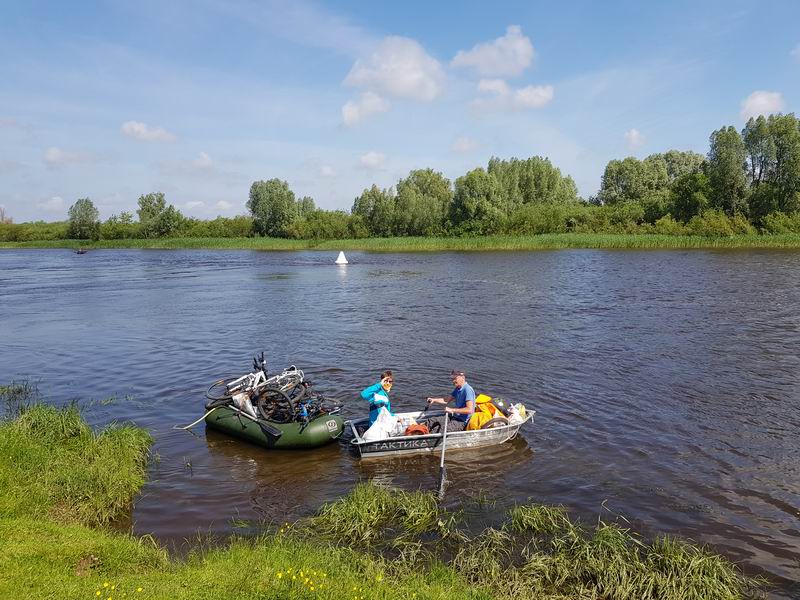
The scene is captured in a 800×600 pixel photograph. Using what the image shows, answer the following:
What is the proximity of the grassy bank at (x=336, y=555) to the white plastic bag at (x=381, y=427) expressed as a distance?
1804mm

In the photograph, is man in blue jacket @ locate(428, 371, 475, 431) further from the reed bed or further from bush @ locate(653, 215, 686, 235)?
bush @ locate(653, 215, 686, 235)

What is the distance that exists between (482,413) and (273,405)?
433 cm

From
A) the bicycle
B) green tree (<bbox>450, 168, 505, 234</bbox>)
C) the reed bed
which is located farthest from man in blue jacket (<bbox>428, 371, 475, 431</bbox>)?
green tree (<bbox>450, 168, 505, 234</bbox>)

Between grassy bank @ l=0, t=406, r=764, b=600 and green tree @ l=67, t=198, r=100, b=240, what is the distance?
114m

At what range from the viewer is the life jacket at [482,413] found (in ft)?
37.4

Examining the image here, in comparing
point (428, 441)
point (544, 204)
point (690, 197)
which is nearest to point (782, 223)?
point (690, 197)

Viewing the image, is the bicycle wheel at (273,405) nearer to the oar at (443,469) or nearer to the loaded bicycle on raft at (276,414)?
the loaded bicycle on raft at (276,414)

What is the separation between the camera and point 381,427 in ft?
36.2

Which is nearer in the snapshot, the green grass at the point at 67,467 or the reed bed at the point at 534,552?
the reed bed at the point at 534,552

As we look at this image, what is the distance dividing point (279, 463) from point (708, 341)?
51.9 ft

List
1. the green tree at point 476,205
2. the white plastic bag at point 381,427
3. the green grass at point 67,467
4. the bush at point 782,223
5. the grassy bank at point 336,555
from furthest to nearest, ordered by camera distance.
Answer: the green tree at point 476,205 < the bush at point 782,223 < the white plastic bag at point 381,427 < the green grass at point 67,467 < the grassy bank at point 336,555

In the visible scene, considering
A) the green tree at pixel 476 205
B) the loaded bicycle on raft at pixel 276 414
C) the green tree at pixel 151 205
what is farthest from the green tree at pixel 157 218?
the loaded bicycle on raft at pixel 276 414

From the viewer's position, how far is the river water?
915 cm

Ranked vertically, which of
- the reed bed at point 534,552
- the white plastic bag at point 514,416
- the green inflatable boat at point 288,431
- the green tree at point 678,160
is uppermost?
the green tree at point 678,160
